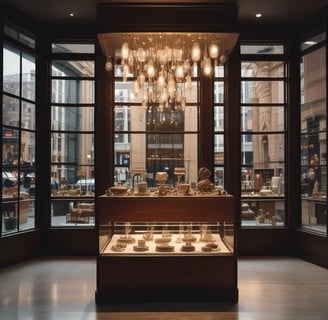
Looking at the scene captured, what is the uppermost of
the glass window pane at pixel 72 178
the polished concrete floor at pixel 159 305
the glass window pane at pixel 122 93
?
the glass window pane at pixel 122 93

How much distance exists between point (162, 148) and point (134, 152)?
1.62ft

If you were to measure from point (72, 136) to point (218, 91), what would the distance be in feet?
8.87

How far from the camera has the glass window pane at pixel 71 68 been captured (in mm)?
6496

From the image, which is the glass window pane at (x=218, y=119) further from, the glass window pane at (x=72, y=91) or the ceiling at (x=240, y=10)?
the glass window pane at (x=72, y=91)

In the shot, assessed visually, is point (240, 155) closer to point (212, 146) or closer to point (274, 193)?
point (212, 146)

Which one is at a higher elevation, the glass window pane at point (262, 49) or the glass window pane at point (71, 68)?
the glass window pane at point (262, 49)

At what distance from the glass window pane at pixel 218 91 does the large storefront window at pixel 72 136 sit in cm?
216

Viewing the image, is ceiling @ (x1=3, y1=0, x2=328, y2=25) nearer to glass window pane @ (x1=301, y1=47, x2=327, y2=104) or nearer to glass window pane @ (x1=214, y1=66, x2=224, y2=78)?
glass window pane @ (x1=301, y1=47, x2=327, y2=104)

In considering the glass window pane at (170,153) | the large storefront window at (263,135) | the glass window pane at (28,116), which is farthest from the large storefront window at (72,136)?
the large storefront window at (263,135)

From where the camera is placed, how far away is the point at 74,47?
649cm

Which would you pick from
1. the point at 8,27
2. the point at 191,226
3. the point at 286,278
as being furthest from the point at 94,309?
the point at 8,27

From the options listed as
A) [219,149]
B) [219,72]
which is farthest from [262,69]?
[219,149]

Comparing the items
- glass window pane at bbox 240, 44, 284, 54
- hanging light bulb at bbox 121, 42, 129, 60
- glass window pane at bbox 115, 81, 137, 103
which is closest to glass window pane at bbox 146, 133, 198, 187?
glass window pane at bbox 115, 81, 137, 103

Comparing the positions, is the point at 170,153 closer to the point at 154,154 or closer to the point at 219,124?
the point at 154,154
